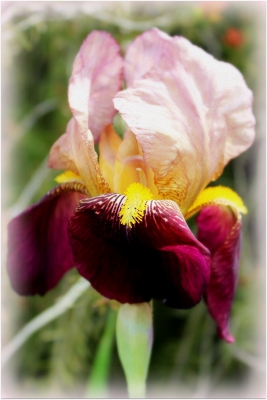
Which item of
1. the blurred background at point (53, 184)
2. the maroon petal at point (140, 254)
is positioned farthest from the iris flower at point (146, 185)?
the blurred background at point (53, 184)

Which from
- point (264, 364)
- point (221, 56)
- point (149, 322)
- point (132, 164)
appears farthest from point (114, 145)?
point (221, 56)

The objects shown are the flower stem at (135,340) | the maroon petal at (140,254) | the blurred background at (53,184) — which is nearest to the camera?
the maroon petal at (140,254)

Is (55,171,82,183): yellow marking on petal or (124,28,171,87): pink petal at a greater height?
(124,28,171,87): pink petal

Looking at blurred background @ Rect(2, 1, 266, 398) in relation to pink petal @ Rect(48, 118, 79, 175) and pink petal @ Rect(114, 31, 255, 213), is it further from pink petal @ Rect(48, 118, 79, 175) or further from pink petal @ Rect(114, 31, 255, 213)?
pink petal @ Rect(114, 31, 255, 213)

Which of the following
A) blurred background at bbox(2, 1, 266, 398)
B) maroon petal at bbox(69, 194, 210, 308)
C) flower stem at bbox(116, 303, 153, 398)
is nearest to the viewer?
maroon petal at bbox(69, 194, 210, 308)

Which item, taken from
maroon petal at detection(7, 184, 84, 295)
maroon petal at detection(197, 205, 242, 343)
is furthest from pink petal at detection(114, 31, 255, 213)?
maroon petal at detection(7, 184, 84, 295)

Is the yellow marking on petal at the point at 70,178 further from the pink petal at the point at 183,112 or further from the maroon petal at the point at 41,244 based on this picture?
the pink petal at the point at 183,112

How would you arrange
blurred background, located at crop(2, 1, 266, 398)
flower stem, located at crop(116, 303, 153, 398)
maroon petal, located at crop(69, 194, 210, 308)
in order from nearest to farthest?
maroon petal, located at crop(69, 194, 210, 308) < flower stem, located at crop(116, 303, 153, 398) < blurred background, located at crop(2, 1, 266, 398)

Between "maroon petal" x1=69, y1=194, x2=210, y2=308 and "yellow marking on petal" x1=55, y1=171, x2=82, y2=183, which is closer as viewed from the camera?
"maroon petal" x1=69, y1=194, x2=210, y2=308
